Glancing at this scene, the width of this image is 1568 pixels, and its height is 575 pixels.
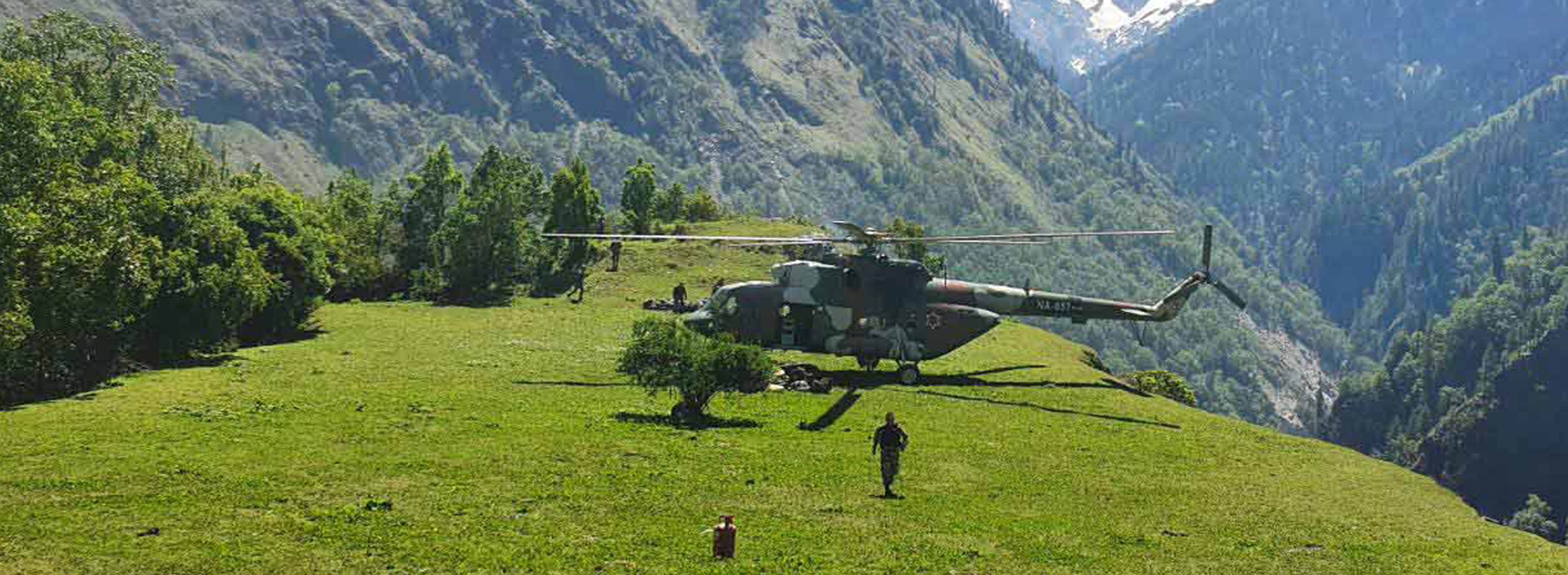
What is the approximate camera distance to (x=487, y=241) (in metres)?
91.2

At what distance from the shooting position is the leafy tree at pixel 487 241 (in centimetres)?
9062

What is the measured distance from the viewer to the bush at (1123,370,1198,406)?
6725 cm

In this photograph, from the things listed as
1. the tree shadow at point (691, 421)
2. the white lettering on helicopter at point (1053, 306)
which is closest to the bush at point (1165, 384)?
the white lettering on helicopter at point (1053, 306)

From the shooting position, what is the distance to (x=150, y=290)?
46.6m

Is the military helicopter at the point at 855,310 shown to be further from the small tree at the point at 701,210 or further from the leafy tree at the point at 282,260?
the small tree at the point at 701,210

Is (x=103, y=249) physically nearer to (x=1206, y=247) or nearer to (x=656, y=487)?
(x=656, y=487)

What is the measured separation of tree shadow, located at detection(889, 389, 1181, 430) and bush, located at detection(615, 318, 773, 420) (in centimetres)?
1045

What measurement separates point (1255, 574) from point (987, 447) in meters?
13.3

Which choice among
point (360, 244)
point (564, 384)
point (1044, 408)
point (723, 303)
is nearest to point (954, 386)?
point (1044, 408)

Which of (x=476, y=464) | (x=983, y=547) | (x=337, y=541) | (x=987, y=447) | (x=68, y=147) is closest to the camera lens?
(x=337, y=541)

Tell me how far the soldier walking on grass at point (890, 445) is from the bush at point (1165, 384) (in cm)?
3918

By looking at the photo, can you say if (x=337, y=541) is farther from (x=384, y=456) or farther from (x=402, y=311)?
(x=402, y=311)

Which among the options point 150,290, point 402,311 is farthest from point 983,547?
point 402,311

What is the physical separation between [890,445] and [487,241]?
67.9 metres
